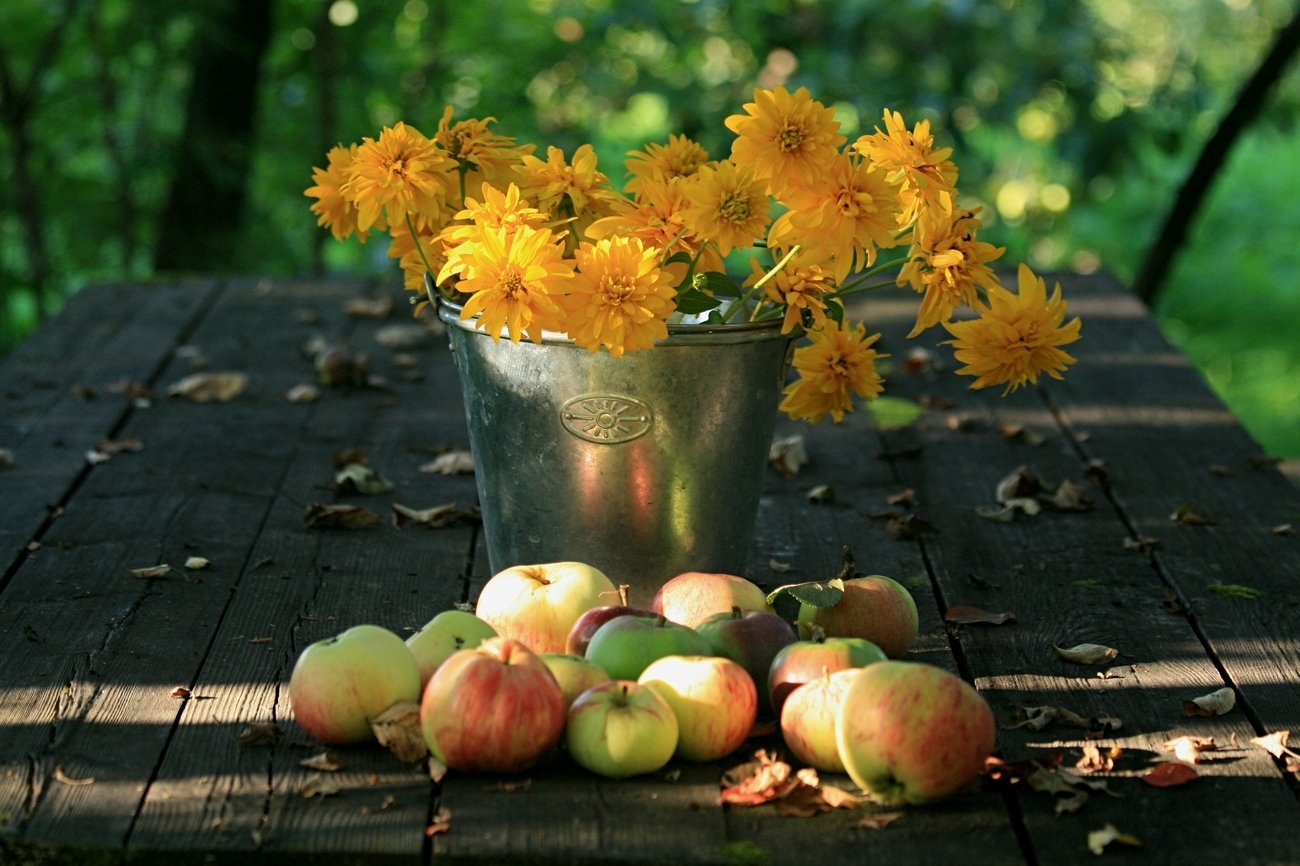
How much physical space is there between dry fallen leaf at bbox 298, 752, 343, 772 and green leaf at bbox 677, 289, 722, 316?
2.22 feet

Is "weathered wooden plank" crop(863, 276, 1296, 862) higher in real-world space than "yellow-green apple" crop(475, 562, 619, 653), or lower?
lower

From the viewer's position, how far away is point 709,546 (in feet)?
6.65

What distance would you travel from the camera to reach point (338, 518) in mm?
2406

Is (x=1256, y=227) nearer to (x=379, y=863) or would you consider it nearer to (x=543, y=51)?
(x=543, y=51)

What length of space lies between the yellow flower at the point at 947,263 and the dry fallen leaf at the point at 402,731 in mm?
708

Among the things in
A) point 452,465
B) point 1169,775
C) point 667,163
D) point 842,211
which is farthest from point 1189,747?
point 452,465

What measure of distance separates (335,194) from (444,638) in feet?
2.03

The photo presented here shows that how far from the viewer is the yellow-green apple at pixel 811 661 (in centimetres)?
165

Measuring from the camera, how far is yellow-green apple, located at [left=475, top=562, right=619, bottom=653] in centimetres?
182

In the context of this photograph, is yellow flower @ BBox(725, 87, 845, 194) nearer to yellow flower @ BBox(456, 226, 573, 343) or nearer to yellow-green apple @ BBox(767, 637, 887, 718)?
yellow flower @ BBox(456, 226, 573, 343)

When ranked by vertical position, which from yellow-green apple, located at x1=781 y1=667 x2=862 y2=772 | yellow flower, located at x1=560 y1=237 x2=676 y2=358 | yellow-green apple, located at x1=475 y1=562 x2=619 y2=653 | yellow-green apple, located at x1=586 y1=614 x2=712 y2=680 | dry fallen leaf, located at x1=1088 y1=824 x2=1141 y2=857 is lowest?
dry fallen leaf, located at x1=1088 y1=824 x2=1141 y2=857

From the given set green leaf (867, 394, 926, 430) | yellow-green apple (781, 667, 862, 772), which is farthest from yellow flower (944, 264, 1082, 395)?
green leaf (867, 394, 926, 430)

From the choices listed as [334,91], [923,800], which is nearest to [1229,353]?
[334,91]

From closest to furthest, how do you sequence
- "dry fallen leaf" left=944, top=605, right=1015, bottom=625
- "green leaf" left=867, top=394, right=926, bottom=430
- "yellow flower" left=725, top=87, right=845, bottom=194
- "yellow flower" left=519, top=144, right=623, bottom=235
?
"yellow flower" left=725, top=87, right=845, bottom=194, "yellow flower" left=519, top=144, right=623, bottom=235, "dry fallen leaf" left=944, top=605, right=1015, bottom=625, "green leaf" left=867, top=394, right=926, bottom=430
